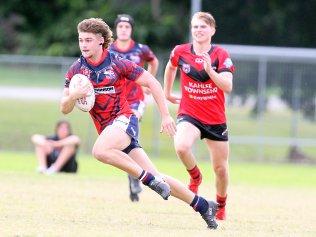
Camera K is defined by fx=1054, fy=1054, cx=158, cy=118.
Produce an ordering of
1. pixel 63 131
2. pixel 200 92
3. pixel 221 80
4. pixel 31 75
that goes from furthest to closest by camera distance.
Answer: pixel 31 75 → pixel 63 131 → pixel 200 92 → pixel 221 80

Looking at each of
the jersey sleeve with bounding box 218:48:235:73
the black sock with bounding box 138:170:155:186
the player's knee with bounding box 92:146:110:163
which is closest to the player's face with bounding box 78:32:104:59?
the player's knee with bounding box 92:146:110:163

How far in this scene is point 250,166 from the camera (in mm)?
21844

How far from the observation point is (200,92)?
34.6 ft

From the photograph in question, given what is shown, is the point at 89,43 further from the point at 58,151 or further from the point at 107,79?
the point at 58,151

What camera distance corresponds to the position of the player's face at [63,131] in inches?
664

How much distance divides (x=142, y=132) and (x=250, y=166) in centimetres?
338

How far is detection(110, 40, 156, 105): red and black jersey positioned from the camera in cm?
1219

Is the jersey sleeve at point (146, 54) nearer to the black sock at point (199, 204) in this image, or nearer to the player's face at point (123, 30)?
the player's face at point (123, 30)

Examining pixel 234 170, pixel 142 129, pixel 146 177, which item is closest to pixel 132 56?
pixel 146 177

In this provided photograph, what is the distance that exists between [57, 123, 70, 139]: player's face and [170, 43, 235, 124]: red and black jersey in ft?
21.1

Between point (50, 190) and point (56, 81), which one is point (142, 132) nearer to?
point (56, 81)

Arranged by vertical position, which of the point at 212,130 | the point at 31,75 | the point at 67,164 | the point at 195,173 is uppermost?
the point at 212,130

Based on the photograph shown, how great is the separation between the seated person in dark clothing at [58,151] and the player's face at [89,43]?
764cm

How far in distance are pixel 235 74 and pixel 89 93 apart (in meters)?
14.6
